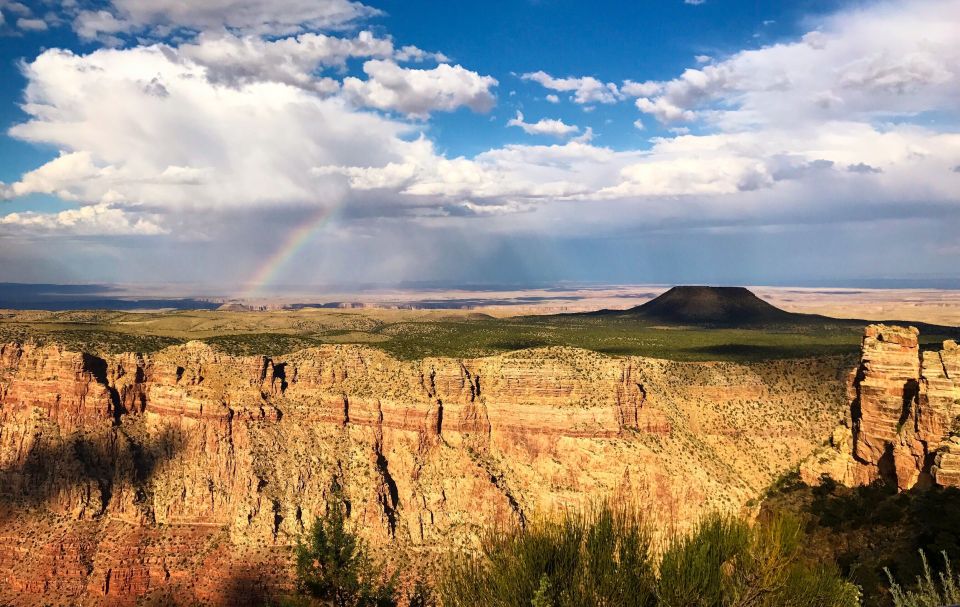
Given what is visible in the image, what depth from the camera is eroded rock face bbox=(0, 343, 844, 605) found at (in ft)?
198

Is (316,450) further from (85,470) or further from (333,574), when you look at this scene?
(333,574)

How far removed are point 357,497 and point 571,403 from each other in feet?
77.0

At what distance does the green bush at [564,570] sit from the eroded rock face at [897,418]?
2761 cm

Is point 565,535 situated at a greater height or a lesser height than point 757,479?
greater

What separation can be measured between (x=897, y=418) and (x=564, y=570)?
35282 mm

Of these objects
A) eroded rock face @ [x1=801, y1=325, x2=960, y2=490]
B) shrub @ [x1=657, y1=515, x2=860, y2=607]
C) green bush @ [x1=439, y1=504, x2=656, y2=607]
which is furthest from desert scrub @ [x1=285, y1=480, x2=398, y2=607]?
eroded rock face @ [x1=801, y1=325, x2=960, y2=490]

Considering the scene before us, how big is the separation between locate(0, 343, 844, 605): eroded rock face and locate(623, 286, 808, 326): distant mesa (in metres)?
93.0

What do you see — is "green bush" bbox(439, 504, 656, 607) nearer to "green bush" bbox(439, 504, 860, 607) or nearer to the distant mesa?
"green bush" bbox(439, 504, 860, 607)

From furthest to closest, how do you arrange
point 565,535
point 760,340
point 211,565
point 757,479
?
point 760,340, point 757,479, point 211,565, point 565,535

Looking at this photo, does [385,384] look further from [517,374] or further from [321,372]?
[517,374]

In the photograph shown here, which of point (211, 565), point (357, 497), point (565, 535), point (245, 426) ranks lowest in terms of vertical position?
point (211, 565)

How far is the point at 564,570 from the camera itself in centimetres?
2436

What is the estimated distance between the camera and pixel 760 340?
113 meters

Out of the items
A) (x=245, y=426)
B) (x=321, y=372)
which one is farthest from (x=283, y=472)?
(x=321, y=372)
